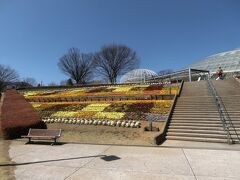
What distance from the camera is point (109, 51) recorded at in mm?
60656

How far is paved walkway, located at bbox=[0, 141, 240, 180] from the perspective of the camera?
7.76 metres

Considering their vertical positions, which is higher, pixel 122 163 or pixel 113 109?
pixel 113 109

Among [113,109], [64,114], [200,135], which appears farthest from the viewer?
[64,114]

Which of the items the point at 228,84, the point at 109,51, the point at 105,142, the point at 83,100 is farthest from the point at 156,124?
the point at 109,51

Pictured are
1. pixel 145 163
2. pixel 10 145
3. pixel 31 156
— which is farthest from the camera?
pixel 10 145

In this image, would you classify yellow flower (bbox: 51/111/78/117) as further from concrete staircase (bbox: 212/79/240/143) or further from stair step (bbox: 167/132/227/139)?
concrete staircase (bbox: 212/79/240/143)

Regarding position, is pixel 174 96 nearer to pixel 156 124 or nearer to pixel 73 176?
pixel 156 124

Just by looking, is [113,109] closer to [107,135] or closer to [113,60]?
[107,135]

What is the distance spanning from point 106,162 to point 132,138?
14.9 feet

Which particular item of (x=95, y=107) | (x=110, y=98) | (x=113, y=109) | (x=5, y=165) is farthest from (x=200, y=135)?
(x=110, y=98)

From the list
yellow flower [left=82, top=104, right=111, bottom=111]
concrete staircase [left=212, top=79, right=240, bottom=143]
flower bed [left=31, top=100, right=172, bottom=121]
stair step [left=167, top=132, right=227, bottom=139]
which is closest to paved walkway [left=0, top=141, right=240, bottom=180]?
stair step [left=167, top=132, right=227, bottom=139]

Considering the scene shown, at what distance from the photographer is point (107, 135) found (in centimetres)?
1462

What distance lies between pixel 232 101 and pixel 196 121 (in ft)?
15.8

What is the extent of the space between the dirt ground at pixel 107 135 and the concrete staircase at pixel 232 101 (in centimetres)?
380
